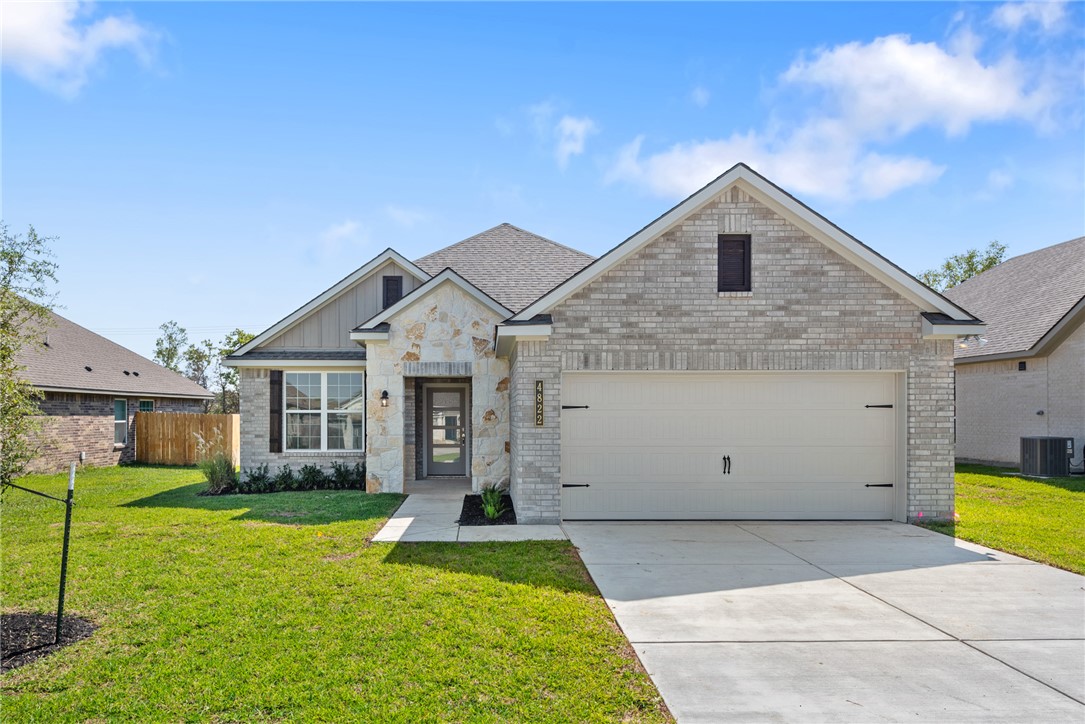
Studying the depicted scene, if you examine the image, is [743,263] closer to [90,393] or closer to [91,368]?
[90,393]

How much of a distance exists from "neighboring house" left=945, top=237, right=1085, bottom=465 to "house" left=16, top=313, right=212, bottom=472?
2660 centimetres

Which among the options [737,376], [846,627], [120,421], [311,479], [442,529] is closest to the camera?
[846,627]

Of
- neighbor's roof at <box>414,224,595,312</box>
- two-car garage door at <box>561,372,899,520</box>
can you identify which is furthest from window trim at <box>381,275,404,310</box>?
two-car garage door at <box>561,372,899,520</box>

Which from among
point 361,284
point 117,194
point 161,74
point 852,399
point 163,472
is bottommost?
point 163,472

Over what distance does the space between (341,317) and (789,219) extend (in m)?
10.5

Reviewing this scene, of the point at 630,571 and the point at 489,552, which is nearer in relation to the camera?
the point at 630,571

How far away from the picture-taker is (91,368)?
2091cm

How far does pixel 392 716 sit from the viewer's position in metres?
3.83

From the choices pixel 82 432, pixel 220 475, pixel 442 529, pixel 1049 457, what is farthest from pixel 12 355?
pixel 1049 457

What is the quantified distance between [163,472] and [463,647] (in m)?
17.4

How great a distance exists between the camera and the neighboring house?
17297 mm

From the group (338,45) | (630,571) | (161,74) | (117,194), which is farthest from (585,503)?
(117,194)

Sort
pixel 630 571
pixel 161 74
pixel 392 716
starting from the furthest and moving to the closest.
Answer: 1. pixel 161 74
2. pixel 630 571
3. pixel 392 716

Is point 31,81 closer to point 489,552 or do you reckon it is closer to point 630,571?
point 489,552
